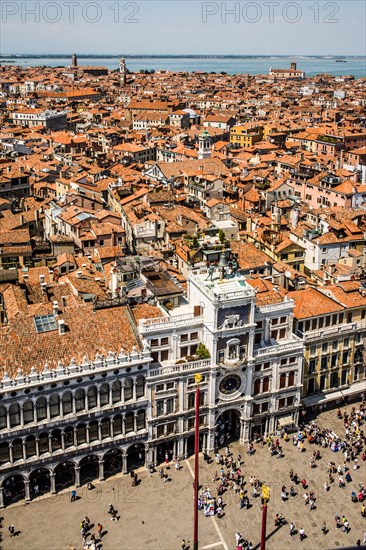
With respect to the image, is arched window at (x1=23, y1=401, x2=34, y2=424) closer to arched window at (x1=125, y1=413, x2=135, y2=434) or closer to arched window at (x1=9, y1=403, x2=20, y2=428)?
arched window at (x1=9, y1=403, x2=20, y2=428)

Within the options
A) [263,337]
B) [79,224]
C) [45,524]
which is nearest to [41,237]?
[79,224]

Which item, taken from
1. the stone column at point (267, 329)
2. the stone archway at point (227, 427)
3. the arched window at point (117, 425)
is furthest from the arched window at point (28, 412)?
the stone column at point (267, 329)

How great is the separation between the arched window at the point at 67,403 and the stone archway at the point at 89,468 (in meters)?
4.39

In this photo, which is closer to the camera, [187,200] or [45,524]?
[45,524]

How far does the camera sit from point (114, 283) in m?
54.4

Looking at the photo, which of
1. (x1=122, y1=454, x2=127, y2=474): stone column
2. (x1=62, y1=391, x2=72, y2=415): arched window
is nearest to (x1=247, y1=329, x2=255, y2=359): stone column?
(x1=122, y1=454, x2=127, y2=474): stone column

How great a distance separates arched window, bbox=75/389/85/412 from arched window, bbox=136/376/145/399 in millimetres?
4153

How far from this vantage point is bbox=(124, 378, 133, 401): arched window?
148 ft

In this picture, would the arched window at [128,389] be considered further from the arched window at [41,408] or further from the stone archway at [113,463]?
the arched window at [41,408]

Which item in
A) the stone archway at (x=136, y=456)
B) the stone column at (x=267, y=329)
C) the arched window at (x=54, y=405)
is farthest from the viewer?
the stone column at (x=267, y=329)

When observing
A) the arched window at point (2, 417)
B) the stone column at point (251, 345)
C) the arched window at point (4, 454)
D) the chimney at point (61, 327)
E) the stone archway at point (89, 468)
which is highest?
the chimney at point (61, 327)

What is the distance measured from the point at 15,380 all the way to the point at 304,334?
2466 cm

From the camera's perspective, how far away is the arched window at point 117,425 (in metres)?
45.6

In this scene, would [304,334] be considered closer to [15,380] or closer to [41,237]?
[15,380]
